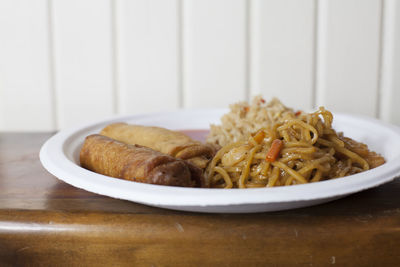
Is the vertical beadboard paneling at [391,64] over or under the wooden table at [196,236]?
over

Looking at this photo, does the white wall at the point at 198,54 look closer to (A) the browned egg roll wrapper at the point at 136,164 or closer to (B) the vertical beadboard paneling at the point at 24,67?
(B) the vertical beadboard paneling at the point at 24,67

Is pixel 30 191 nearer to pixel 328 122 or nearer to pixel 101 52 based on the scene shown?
pixel 328 122

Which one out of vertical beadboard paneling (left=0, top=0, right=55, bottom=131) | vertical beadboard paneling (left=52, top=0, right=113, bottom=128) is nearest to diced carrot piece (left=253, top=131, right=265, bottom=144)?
vertical beadboard paneling (left=52, top=0, right=113, bottom=128)

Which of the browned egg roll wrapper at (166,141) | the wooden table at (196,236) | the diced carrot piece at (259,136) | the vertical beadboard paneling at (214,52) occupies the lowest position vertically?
the wooden table at (196,236)

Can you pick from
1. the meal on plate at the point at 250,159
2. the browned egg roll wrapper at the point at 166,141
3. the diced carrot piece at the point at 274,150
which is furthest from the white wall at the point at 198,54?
the diced carrot piece at the point at 274,150

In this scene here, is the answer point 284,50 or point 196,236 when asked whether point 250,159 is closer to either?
point 196,236

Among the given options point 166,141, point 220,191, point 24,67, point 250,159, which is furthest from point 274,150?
point 24,67
